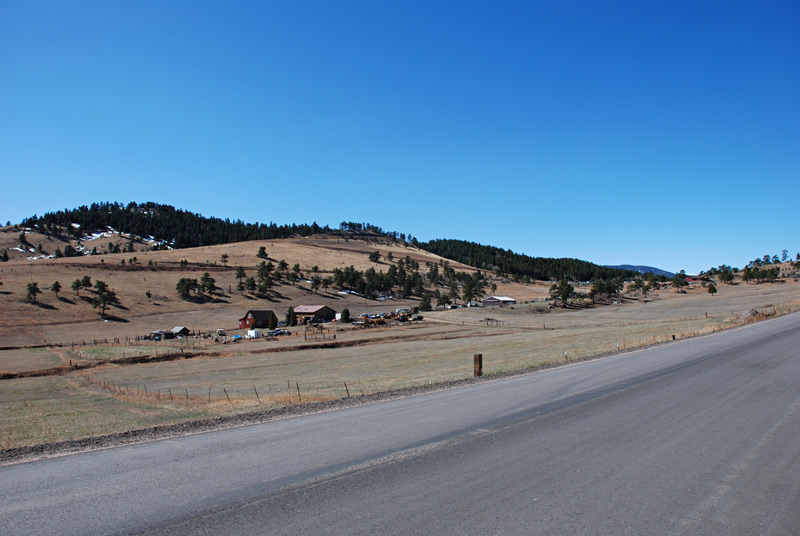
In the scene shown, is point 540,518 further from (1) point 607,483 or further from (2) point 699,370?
(2) point 699,370

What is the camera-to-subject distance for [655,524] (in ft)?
17.5

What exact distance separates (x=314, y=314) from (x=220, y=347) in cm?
3644

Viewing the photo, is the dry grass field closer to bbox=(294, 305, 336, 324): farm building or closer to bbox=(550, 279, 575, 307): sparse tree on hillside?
bbox=(550, 279, 575, 307): sparse tree on hillside

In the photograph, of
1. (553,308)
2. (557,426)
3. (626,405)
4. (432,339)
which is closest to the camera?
(557,426)

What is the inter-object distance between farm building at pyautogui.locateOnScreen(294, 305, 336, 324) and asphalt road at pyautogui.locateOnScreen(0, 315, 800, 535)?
84.1m

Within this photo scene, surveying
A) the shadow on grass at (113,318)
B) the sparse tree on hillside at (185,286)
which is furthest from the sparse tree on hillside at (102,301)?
the sparse tree on hillside at (185,286)

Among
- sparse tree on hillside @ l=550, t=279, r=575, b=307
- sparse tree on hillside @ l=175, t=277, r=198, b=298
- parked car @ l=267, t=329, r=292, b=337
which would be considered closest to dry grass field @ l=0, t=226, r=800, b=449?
sparse tree on hillside @ l=175, t=277, r=198, b=298

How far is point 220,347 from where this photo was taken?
5803 cm

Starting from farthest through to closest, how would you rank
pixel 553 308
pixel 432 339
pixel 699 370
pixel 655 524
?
pixel 553 308 < pixel 432 339 < pixel 699 370 < pixel 655 524

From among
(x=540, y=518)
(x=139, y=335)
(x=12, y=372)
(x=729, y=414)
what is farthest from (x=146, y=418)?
(x=139, y=335)

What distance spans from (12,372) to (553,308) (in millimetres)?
102020

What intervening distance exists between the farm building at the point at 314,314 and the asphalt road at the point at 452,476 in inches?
3312

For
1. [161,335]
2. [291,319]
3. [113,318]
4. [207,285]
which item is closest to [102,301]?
[113,318]

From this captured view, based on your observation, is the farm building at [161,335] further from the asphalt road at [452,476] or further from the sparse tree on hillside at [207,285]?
the asphalt road at [452,476]
